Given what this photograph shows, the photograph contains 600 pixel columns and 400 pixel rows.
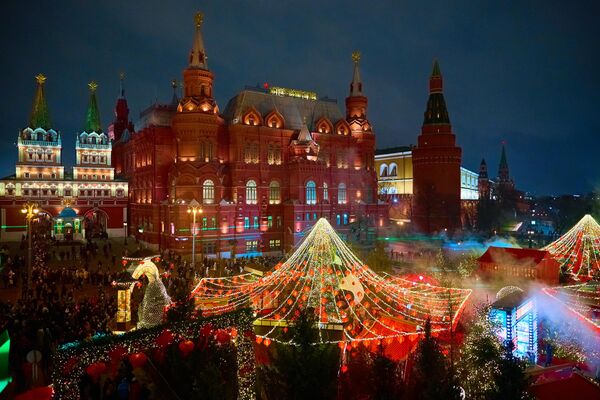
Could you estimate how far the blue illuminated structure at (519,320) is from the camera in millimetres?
12062

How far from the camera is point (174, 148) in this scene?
40344 mm

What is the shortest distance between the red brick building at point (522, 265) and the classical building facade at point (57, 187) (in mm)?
A: 39466

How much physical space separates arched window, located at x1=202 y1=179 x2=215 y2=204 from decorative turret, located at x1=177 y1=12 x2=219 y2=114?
6.54 m

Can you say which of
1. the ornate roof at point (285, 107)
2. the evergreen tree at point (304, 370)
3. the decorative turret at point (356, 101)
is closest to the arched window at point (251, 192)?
the ornate roof at point (285, 107)

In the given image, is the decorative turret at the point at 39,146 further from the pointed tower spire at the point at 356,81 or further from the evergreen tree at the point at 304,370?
the evergreen tree at the point at 304,370

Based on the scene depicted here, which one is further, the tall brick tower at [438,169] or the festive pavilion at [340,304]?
the tall brick tower at [438,169]

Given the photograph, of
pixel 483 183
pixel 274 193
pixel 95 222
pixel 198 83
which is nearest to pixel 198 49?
pixel 198 83

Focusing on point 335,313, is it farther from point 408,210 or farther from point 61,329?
point 408,210

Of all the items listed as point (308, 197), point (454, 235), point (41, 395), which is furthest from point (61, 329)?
point (454, 235)

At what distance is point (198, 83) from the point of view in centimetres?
3819

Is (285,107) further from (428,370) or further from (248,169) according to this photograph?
(428,370)

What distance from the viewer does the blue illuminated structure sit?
12.1m

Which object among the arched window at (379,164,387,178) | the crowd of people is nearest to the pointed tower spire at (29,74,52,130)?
the crowd of people

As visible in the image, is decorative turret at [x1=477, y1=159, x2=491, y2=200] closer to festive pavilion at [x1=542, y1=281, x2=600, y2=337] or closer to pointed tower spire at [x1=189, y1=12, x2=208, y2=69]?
pointed tower spire at [x1=189, y1=12, x2=208, y2=69]
